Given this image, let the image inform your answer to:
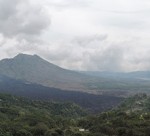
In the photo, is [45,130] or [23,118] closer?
[45,130]

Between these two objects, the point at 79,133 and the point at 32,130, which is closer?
the point at 79,133

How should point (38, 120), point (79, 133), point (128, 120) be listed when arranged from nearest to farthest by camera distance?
point (79, 133) → point (128, 120) → point (38, 120)

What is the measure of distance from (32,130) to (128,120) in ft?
120

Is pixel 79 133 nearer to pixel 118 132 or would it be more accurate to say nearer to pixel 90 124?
pixel 118 132

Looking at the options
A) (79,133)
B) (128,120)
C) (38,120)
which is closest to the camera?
(79,133)

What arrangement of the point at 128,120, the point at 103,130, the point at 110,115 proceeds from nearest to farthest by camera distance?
the point at 103,130, the point at 128,120, the point at 110,115

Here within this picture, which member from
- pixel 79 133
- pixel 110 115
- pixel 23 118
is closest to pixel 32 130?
pixel 79 133

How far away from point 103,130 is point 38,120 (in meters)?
40.7

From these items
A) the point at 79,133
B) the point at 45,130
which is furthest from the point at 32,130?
the point at 79,133

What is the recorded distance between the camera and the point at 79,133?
122 meters

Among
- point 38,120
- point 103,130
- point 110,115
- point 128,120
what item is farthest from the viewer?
point 110,115

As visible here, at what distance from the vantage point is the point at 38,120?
16450cm

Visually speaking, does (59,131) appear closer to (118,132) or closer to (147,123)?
(118,132)

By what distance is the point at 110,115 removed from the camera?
587ft
